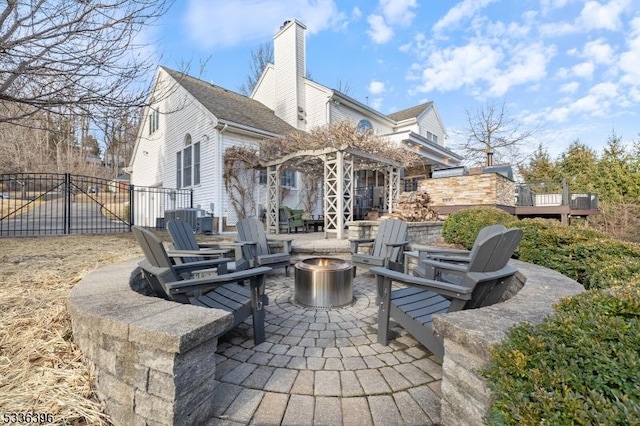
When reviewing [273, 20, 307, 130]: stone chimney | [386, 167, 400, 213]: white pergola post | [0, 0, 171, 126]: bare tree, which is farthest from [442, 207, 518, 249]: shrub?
[273, 20, 307, 130]: stone chimney

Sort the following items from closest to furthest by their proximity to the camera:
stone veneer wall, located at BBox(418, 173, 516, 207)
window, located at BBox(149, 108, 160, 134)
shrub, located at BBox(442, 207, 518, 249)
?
shrub, located at BBox(442, 207, 518, 249)
stone veneer wall, located at BBox(418, 173, 516, 207)
window, located at BBox(149, 108, 160, 134)

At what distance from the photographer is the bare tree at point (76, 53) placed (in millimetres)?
3609

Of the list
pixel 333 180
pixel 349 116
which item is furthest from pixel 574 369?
pixel 349 116

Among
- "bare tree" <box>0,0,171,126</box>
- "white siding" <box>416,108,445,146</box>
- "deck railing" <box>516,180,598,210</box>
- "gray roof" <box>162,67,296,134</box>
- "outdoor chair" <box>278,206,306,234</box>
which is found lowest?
"outdoor chair" <box>278,206,306,234</box>

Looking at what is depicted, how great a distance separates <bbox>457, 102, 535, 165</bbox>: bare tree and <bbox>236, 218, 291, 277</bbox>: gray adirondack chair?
21.0m

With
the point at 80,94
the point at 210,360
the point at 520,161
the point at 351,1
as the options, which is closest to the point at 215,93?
the point at 351,1

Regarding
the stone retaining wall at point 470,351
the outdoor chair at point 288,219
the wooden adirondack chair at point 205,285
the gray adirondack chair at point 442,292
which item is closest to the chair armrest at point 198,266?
the wooden adirondack chair at point 205,285

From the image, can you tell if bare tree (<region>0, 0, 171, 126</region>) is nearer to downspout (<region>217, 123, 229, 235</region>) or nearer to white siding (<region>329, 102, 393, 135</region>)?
downspout (<region>217, 123, 229, 235</region>)

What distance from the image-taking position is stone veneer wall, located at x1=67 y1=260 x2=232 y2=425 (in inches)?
58.4

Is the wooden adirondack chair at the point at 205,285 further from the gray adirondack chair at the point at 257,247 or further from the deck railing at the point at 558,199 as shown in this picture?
the deck railing at the point at 558,199

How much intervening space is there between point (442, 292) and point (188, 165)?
39.8 feet

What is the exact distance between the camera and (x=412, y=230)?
7203 millimetres

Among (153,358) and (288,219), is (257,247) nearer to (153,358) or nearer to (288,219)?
(153,358)

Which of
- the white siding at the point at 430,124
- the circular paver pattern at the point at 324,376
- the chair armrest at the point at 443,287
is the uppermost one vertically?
the white siding at the point at 430,124
